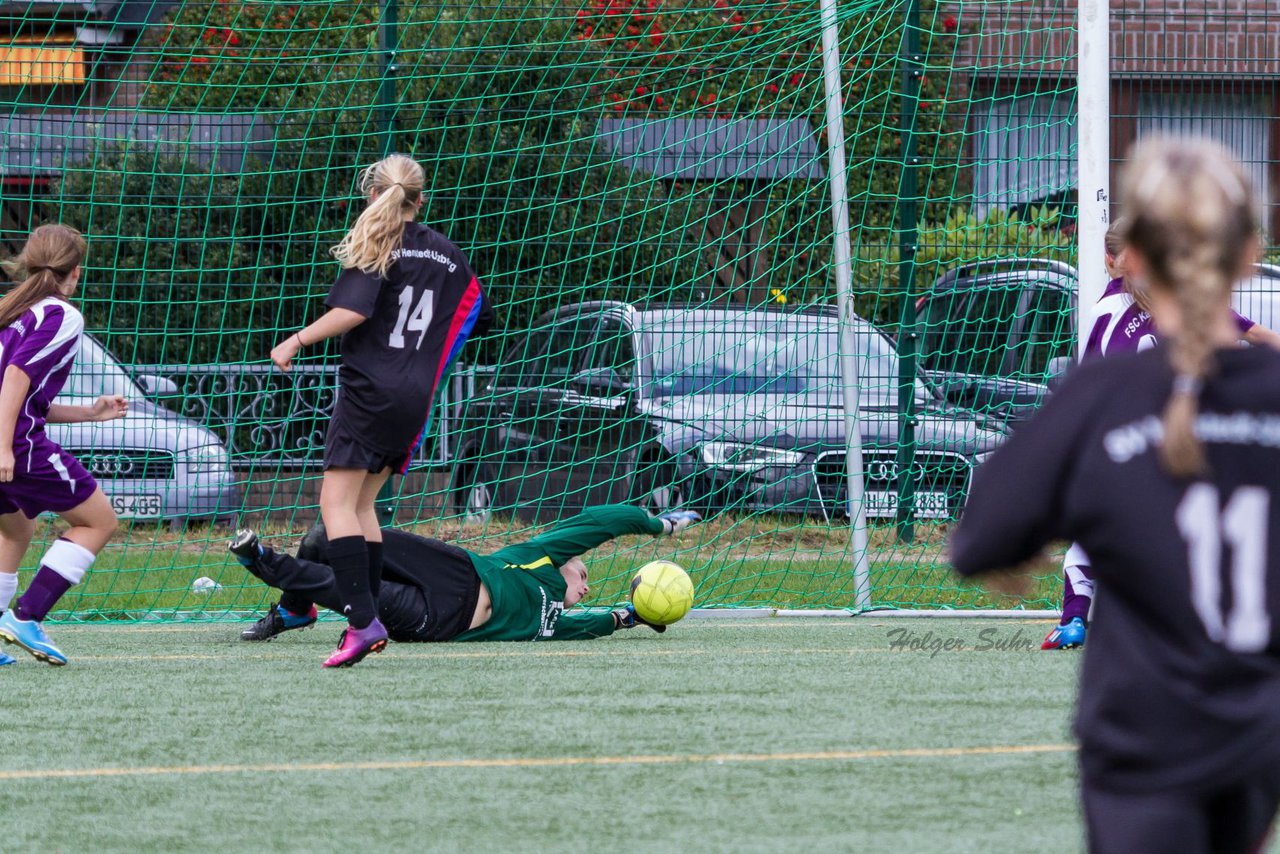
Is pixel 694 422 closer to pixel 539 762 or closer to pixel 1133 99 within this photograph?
pixel 1133 99

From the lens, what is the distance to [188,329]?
8797 millimetres

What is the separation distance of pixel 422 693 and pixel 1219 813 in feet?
10.8

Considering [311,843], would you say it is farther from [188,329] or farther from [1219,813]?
[188,329]

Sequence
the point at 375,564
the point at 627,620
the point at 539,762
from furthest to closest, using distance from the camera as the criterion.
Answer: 1. the point at 627,620
2. the point at 375,564
3. the point at 539,762

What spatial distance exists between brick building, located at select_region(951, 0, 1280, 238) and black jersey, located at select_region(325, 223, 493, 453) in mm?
3452

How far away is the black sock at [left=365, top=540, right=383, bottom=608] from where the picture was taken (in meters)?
5.62

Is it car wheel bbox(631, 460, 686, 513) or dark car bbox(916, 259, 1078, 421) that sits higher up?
dark car bbox(916, 259, 1078, 421)

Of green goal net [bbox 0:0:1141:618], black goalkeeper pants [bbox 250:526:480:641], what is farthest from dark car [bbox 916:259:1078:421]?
black goalkeeper pants [bbox 250:526:480:641]

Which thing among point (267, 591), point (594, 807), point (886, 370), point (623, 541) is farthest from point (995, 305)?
point (594, 807)

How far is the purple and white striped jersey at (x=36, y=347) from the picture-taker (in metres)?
5.50

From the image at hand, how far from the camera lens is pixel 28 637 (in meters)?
5.54

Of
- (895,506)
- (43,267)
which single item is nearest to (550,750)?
(43,267)

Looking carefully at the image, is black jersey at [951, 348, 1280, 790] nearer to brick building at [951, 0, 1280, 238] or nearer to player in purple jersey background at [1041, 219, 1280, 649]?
player in purple jersey background at [1041, 219, 1280, 649]

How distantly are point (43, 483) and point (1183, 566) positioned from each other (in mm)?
4479
